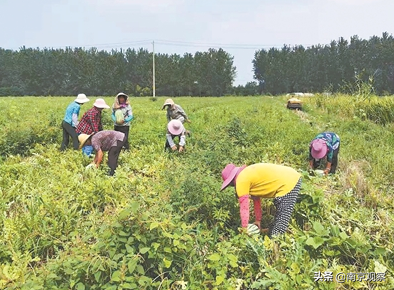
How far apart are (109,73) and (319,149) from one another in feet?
178

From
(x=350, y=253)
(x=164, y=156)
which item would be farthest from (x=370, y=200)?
(x=164, y=156)

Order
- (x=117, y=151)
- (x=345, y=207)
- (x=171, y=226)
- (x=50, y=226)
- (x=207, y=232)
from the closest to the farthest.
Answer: (x=171, y=226), (x=207, y=232), (x=50, y=226), (x=345, y=207), (x=117, y=151)

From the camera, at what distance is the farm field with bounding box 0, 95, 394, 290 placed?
9.22ft

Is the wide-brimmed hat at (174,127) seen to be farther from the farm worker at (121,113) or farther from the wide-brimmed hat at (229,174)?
the wide-brimmed hat at (229,174)

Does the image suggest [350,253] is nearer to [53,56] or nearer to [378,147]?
[378,147]

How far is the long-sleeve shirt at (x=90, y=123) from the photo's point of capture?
22.0ft

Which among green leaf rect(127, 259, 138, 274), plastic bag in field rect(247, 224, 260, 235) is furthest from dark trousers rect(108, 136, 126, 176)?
green leaf rect(127, 259, 138, 274)

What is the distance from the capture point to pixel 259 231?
141 inches

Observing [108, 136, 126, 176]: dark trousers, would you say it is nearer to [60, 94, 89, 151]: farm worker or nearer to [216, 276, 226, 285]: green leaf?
[60, 94, 89, 151]: farm worker

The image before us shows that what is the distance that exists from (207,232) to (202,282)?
0.64 metres

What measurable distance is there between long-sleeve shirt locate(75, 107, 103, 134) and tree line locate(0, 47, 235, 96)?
1881 inches

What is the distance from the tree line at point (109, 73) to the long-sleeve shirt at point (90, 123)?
47.8m

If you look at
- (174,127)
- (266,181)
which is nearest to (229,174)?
(266,181)

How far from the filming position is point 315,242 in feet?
10.7
